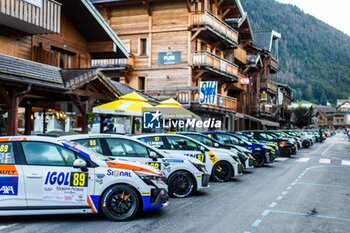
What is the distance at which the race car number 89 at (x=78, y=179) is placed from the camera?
25.3ft

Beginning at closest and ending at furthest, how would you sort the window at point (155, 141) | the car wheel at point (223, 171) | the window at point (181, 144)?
the window at point (155, 141) → the window at point (181, 144) → the car wheel at point (223, 171)

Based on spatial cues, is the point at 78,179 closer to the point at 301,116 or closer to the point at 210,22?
the point at 210,22

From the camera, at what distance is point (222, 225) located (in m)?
7.75

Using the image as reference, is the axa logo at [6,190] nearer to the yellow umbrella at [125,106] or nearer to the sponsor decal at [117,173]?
the sponsor decal at [117,173]

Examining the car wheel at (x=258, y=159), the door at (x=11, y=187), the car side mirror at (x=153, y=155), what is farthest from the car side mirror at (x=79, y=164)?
the car wheel at (x=258, y=159)

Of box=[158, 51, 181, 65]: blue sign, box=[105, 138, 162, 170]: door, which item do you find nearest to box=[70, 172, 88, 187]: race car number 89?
box=[105, 138, 162, 170]: door

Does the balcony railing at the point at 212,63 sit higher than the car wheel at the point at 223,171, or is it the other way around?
the balcony railing at the point at 212,63

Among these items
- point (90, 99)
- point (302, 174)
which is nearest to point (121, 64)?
point (90, 99)

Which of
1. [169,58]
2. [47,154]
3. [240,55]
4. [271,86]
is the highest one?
[240,55]

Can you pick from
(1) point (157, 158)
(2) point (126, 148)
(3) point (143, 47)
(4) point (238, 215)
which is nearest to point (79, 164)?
(2) point (126, 148)

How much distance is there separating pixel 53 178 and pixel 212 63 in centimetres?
2515

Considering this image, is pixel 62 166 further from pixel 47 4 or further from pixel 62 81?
pixel 47 4

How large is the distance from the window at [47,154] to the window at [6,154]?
225 millimetres

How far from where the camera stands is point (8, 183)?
7469 millimetres
